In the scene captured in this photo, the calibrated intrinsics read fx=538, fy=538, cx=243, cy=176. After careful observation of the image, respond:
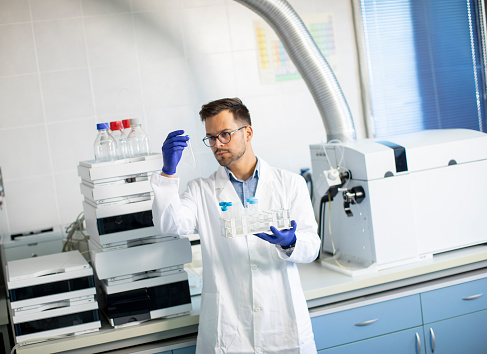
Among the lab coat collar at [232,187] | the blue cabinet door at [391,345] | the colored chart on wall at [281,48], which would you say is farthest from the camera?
the colored chart on wall at [281,48]

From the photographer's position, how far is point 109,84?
3.14 m

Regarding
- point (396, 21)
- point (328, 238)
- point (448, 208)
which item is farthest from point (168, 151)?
point (396, 21)

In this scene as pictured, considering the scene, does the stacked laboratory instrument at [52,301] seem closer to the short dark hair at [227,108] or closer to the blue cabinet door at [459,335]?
the short dark hair at [227,108]

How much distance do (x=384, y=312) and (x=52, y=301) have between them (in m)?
1.35

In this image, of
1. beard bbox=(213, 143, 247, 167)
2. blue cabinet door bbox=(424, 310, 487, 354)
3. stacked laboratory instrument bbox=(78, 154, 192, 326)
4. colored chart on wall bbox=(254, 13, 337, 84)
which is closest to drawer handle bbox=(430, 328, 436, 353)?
blue cabinet door bbox=(424, 310, 487, 354)

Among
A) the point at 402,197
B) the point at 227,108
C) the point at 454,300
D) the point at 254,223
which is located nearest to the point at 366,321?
the point at 454,300

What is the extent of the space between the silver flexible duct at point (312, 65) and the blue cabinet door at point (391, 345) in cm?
103

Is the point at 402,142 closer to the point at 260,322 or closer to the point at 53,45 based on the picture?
the point at 260,322

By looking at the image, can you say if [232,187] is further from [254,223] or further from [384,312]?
[384,312]

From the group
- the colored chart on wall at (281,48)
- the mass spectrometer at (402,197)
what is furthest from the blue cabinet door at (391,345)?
the colored chart on wall at (281,48)

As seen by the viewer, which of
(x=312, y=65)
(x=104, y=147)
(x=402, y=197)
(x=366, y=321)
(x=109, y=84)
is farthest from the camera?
(x=109, y=84)

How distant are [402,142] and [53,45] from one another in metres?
1.97

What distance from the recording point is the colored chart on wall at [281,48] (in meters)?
3.36

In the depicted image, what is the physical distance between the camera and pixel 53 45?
303 centimetres
